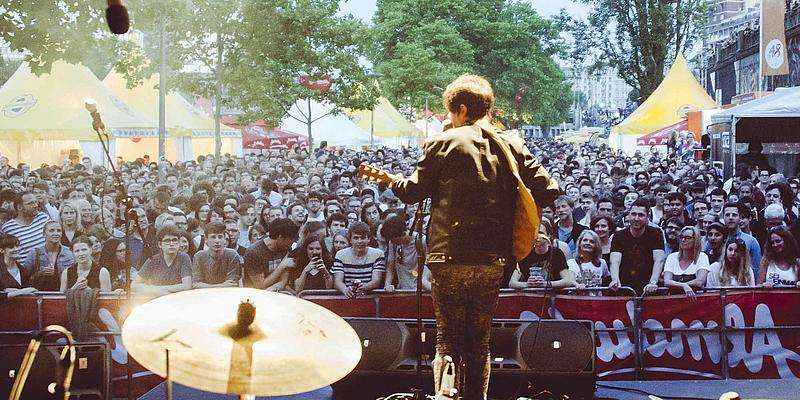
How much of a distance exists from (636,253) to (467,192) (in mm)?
4472

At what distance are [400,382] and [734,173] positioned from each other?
496 inches

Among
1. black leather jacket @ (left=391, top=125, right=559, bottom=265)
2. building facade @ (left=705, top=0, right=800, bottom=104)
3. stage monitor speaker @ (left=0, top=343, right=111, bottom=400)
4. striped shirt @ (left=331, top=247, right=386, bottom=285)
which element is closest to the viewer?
black leather jacket @ (left=391, top=125, right=559, bottom=265)

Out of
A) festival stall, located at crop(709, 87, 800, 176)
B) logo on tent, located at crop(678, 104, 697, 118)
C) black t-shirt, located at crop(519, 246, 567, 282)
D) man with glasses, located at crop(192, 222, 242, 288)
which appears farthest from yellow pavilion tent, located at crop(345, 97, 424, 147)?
black t-shirt, located at crop(519, 246, 567, 282)

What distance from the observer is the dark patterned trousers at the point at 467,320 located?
4.60 m

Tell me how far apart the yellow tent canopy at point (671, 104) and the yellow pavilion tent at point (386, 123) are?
42.3 feet

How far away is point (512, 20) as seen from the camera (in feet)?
183

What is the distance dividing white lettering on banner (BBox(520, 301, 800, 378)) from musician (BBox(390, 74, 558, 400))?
3.50 meters

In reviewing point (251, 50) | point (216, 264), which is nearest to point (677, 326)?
point (216, 264)

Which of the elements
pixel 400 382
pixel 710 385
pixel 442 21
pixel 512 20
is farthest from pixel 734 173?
pixel 512 20

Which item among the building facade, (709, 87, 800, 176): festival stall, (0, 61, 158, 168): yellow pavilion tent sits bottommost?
(709, 87, 800, 176): festival stall

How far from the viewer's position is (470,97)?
4.62 m

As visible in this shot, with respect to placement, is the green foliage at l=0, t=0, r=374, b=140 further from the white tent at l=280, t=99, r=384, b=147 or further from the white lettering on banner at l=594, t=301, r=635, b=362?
the white lettering on banner at l=594, t=301, r=635, b=362

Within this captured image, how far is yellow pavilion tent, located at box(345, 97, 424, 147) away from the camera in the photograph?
4322 cm

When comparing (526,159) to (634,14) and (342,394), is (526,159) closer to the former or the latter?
(342,394)
